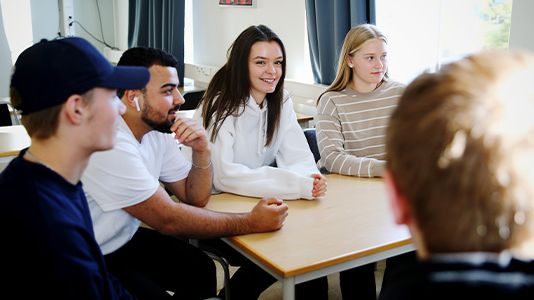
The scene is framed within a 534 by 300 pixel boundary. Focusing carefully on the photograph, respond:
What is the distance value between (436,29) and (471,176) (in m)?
3.11

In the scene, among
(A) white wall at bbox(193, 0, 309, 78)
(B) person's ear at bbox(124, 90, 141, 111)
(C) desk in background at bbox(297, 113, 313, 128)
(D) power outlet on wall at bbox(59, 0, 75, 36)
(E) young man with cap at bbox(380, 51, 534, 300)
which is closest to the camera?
(E) young man with cap at bbox(380, 51, 534, 300)

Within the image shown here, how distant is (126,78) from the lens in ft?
4.52

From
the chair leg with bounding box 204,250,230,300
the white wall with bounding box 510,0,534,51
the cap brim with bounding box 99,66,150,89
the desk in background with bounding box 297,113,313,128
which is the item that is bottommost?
the chair leg with bounding box 204,250,230,300

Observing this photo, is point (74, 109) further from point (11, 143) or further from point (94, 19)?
point (94, 19)

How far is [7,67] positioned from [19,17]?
0.56 meters

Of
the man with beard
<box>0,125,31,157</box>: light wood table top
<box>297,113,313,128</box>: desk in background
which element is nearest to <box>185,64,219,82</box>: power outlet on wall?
<box>297,113,313,128</box>: desk in background

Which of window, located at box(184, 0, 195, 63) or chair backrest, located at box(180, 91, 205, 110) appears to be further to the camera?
window, located at box(184, 0, 195, 63)

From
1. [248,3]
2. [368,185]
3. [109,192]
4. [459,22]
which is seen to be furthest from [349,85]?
[248,3]

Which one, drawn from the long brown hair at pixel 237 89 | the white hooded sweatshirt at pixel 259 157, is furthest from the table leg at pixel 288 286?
the long brown hair at pixel 237 89

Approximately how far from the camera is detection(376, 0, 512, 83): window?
3193 millimetres

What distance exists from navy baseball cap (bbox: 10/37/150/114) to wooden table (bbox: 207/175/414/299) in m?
0.69

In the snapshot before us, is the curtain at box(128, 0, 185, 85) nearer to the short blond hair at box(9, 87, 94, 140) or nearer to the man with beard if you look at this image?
the man with beard

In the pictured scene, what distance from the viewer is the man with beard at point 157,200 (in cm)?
172

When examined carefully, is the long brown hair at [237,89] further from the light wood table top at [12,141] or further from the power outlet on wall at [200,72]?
the power outlet on wall at [200,72]
